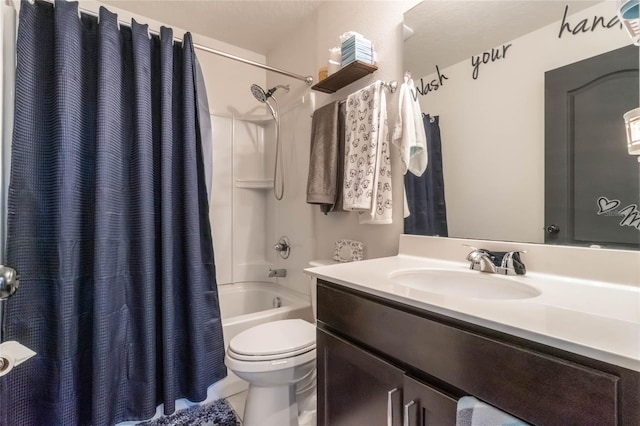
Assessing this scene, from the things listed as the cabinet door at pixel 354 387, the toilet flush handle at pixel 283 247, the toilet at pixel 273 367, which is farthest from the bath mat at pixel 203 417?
the toilet flush handle at pixel 283 247

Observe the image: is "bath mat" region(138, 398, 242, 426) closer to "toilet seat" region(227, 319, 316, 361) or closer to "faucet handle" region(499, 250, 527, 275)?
"toilet seat" region(227, 319, 316, 361)

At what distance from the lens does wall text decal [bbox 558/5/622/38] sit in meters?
0.83

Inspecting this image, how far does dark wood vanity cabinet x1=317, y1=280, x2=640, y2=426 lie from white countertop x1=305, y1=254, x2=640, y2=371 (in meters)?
0.02

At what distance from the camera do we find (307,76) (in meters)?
2.07

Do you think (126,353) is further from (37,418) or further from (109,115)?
(109,115)

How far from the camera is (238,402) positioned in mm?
1591

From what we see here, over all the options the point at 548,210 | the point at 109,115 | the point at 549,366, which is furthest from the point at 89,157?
the point at 548,210

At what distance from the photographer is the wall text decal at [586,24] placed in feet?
2.72

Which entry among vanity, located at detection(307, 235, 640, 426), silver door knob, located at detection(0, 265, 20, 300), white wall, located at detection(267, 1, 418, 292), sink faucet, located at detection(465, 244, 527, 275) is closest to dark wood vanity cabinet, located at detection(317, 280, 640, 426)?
vanity, located at detection(307, 235, 640, 426)

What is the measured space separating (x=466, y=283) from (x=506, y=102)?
2.22 feet

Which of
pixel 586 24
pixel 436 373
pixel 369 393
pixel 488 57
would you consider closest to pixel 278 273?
pixel 369 393

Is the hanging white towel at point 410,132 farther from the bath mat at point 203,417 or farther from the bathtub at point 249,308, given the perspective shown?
the bath mat at point 203,417

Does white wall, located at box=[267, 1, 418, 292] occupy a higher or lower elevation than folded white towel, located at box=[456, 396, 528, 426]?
higher

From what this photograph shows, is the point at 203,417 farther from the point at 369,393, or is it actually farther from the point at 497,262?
the point at 497,262
